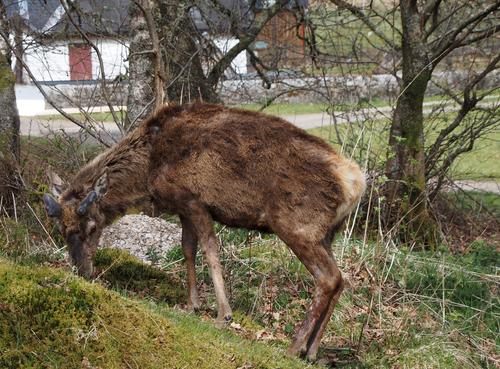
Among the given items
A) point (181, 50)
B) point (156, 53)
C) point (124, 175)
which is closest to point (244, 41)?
point (181, 50)

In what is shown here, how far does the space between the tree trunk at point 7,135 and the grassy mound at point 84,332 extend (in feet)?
18.5

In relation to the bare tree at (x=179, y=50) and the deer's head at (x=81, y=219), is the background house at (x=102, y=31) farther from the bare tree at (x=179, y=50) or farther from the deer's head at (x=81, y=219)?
the deer's head at (x=81, y=219)

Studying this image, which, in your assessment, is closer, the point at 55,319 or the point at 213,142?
the point at 55,319

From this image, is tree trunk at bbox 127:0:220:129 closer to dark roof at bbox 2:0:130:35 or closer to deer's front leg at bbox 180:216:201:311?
dark roof at bbox 2:0:130:35

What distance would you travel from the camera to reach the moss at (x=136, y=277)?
8.79 meters

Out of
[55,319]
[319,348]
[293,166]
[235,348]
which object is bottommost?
[319,348]

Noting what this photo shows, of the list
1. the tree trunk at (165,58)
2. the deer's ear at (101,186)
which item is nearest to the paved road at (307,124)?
the tree trunk at (165,58)

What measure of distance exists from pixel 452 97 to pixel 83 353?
9.70 meters

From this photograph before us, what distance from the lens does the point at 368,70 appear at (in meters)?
15.7

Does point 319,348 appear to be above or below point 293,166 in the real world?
below

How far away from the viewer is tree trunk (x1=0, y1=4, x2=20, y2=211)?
11.6 m

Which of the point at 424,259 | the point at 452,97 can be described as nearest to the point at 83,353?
the point at 424,259

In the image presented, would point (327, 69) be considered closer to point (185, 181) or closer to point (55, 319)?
point (185, 181)

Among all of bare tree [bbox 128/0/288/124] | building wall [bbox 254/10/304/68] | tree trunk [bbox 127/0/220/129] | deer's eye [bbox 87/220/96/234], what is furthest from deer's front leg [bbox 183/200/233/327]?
building wall [bbox 254/10/304/68]
